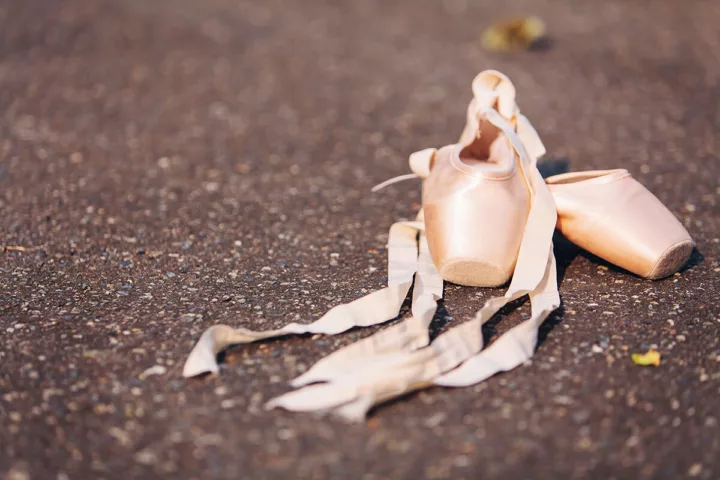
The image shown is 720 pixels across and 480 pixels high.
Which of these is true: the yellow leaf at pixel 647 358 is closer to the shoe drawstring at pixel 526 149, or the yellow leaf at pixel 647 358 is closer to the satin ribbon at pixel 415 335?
the satin ribbon at pixel 415 335

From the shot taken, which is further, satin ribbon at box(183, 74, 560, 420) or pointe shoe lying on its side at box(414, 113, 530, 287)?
pointe shoe lying on its side at box(414, 113, 530, 287)

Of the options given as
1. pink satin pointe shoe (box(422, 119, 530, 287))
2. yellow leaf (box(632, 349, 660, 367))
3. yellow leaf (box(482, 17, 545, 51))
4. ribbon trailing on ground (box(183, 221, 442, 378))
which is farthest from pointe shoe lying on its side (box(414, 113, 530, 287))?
yellow leaf (box(482, 17, 545, 51))

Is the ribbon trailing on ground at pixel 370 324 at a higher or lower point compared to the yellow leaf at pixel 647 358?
higher

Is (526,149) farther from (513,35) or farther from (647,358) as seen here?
(513,35)

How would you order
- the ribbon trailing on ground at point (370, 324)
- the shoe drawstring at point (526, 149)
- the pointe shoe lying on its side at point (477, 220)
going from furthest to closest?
the shoe drawstring at point (526, 149) → the pointe shoe lying on its side at point (477, 220) → the ribbon trailing on ground at point (370, 324)

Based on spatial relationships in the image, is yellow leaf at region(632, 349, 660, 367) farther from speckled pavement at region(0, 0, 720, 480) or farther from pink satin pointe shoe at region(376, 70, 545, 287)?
pink satin pointe shoe at region(376, 70, 545, 287)

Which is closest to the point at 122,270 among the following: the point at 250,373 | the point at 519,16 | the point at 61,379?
the point at 61,379

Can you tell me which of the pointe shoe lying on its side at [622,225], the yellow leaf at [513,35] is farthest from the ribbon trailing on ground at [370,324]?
the yellow leaf at [513,35]
